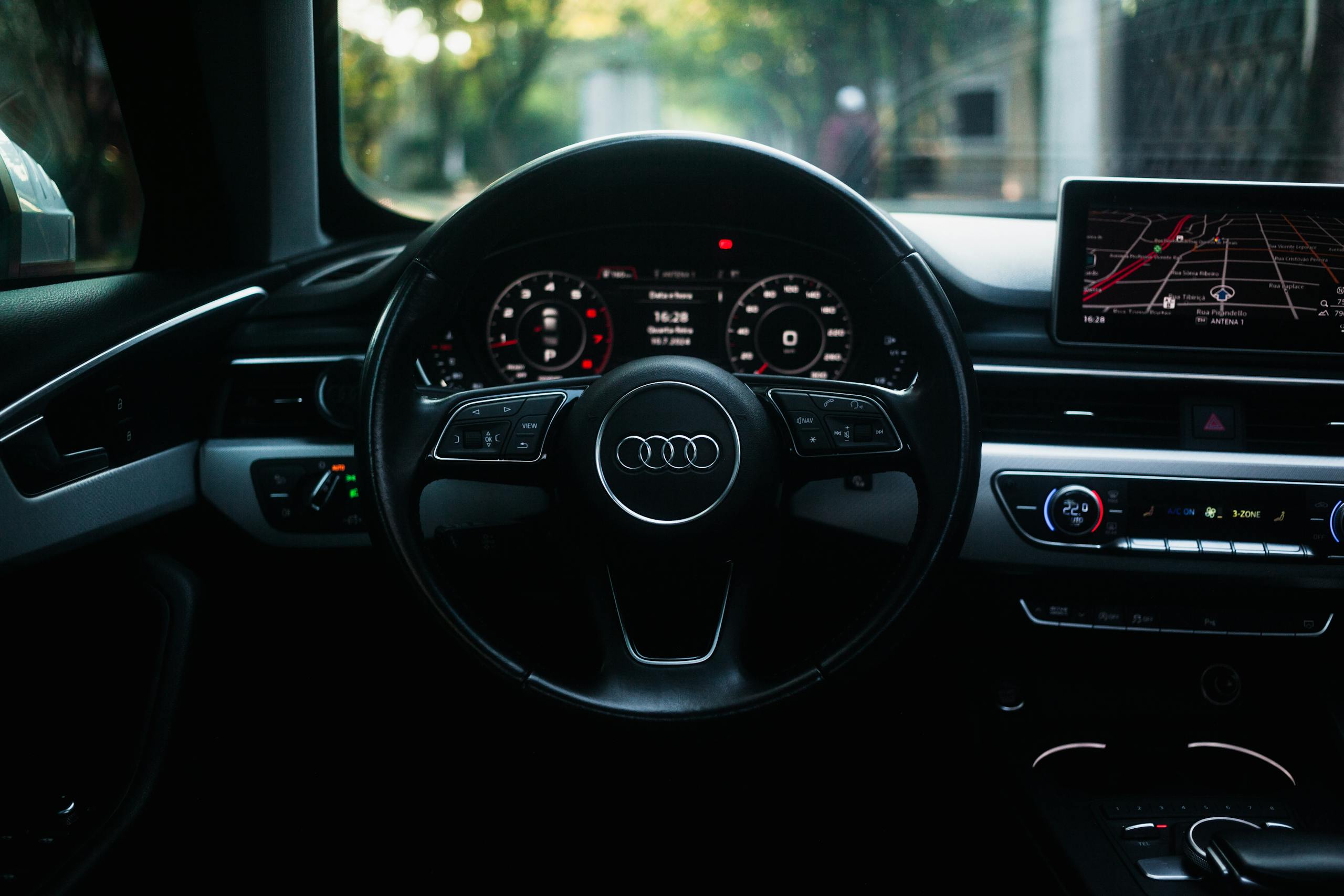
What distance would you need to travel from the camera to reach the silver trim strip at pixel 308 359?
1.81 m

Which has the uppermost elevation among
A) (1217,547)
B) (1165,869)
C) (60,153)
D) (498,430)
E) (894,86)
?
(894,86)

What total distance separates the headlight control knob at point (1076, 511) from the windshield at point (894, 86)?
0.59 m

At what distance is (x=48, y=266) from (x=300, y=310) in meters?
0.45

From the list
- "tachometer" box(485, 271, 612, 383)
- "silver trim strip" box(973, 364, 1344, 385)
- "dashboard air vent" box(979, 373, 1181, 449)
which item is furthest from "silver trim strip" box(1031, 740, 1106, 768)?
"tachometer" box(485, 271, 612, 383)

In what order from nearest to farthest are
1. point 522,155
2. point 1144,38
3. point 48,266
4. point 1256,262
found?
1. point 1256,262
2. point 48,266
3. point 522,155
4. point 1144,38

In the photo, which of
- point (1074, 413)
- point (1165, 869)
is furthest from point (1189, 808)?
point (1074, 413)

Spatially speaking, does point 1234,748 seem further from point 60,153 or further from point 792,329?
point 60,153

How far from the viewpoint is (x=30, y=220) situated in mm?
1788

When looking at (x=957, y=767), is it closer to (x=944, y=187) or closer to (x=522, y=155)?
(x=944, y=187)

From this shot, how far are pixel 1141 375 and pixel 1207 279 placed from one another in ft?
0.63

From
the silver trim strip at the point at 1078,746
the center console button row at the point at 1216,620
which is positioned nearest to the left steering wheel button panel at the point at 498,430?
the center console button row at the point at 1216,620

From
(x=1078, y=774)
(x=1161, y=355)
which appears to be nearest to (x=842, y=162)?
(x=1161, y=355)

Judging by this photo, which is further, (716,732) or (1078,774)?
(1078,774)

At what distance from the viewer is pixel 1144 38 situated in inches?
106
